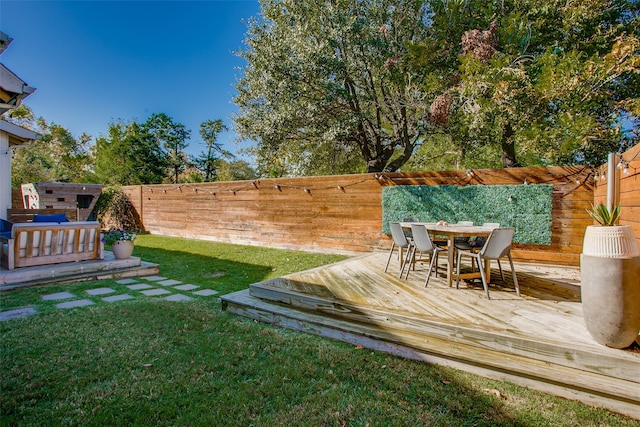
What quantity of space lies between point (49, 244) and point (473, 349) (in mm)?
6319

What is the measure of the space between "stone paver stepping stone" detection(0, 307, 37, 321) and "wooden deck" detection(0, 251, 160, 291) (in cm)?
Answer: 122

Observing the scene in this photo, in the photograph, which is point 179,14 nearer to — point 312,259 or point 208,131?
point 312,259

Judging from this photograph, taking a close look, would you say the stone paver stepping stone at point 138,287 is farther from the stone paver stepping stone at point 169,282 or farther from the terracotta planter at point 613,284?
the terracotta planter at point 613,284

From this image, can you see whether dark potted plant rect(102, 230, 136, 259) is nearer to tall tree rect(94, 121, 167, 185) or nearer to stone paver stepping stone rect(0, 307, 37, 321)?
stone paver stepping stone rect(0, 307, 37, 321)

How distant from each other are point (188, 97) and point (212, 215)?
1045cm

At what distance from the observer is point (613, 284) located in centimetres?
200

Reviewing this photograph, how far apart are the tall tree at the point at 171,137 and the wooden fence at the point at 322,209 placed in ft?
25.5

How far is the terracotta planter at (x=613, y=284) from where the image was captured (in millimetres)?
1981

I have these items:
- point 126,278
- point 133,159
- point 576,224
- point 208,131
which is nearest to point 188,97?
point 208,131

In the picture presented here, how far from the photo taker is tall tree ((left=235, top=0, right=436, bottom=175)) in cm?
795

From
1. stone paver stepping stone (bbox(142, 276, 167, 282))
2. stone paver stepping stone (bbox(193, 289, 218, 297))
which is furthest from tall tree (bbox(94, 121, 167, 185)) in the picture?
stone paver stepping stone (bbox(193, 289, 218, 297))

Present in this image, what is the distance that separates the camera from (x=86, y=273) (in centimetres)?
523

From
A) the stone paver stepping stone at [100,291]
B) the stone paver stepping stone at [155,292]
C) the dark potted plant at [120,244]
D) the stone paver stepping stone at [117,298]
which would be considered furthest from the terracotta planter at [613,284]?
the dark potted plant at [120,244]

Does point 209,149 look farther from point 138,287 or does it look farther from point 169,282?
point 138,287
